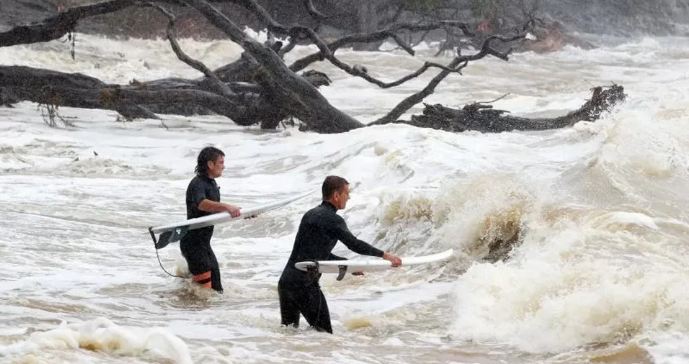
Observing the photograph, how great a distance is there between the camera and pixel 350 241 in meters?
6.84


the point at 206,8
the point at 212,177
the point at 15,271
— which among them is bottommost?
the point at 15,271

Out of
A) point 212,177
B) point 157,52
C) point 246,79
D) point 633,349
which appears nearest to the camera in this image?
point 633,349

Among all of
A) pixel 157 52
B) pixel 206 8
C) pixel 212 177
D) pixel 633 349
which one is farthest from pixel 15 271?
pixel 157 52

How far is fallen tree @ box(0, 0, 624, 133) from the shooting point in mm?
17266

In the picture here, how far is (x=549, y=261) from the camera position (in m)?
8.26

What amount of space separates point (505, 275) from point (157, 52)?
30029mm

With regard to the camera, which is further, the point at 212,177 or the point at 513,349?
the point at 212,177

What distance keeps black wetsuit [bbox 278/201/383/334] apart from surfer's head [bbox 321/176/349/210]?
0.16 ft

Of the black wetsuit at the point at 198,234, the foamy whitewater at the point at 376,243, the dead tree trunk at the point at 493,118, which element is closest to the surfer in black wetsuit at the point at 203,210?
the black wetsuit at the point at 198,234

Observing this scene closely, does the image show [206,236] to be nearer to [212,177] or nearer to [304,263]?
[212,177]

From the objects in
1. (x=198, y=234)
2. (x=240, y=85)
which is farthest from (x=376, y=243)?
(x=240, y=85)

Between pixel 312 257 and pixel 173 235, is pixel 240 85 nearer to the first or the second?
pixel 173 235

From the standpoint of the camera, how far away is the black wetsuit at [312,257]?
22.6 feet

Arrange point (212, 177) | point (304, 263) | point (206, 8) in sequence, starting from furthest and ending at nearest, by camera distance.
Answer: point (206, 8) → point (212, 177) → point (304, 263)
